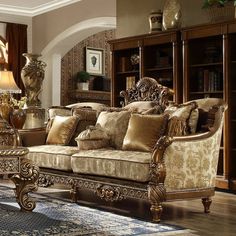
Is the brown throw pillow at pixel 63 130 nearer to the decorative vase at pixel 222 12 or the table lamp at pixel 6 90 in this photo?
the table lamp at pixel 6 90

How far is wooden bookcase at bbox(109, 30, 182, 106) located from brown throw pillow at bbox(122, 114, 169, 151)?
183 cm

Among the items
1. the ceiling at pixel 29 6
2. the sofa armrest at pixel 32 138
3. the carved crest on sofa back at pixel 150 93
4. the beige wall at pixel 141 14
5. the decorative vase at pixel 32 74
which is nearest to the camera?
the carved crest on sofa back at pixel 150 93

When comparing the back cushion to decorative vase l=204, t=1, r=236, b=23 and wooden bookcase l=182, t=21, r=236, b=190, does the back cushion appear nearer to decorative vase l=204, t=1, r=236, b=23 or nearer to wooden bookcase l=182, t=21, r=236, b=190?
wooden bookcase l=182, t=21, r=236, b=190

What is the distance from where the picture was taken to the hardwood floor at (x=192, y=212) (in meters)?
3.72

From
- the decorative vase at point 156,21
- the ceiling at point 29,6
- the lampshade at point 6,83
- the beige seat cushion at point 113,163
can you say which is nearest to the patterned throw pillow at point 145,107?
the beige seat cushion at point 113,163

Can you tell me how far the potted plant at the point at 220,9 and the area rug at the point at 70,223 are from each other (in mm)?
2705

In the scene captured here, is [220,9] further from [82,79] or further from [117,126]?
[82,79]

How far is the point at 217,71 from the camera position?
605cm

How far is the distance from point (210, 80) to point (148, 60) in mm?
1109

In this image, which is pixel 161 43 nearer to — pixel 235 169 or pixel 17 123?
pixel 235 169

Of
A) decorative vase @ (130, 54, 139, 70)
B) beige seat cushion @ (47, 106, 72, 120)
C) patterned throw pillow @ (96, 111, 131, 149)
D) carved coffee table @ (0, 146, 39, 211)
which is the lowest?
carved coffee table @ (0, 146, 39, 211)

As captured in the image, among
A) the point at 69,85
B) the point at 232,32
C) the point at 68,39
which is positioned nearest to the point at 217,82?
the point at 232,32


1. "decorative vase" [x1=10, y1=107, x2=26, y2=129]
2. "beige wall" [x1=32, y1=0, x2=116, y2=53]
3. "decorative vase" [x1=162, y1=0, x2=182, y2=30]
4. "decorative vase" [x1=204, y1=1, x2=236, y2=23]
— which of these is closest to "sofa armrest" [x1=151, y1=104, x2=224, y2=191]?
"decorative vase" [x1=204, y1=1, x2=236, y2=23]

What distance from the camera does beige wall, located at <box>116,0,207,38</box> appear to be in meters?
6.50
